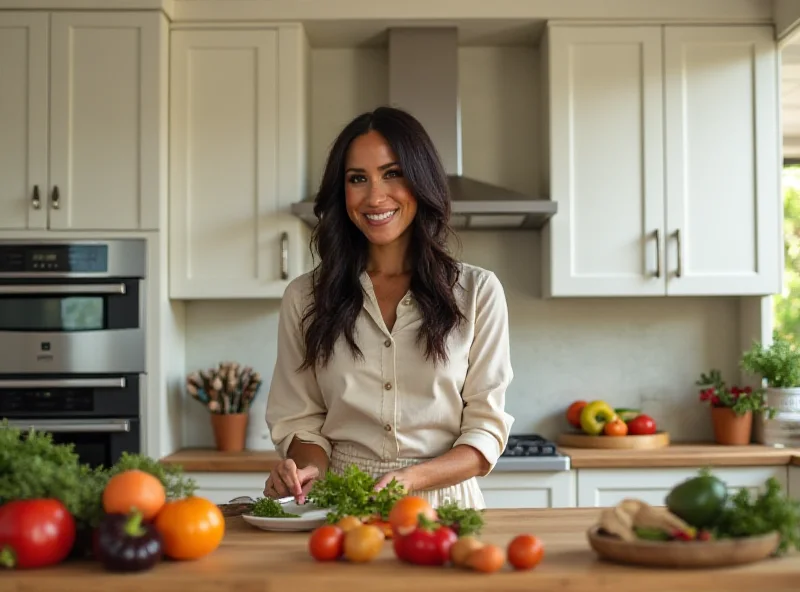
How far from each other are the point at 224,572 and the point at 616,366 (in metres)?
2.85

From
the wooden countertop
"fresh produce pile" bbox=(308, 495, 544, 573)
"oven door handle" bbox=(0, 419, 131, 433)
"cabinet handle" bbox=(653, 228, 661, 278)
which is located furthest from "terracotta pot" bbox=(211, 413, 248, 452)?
"fresh produce pile" bbox=(308, 495, 544, 573)

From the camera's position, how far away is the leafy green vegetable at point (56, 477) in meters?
1.43

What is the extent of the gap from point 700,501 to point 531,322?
2.64m

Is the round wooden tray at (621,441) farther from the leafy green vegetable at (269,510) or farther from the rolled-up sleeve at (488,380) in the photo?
the leafy green vegetable at (269,510)

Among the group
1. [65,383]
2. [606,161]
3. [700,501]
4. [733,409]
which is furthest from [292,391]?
[733,409]

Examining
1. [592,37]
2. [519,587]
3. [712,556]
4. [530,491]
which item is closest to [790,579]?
[712,556]

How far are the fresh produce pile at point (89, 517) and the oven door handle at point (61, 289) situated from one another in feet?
6.69

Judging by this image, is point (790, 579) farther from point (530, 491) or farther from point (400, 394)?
point (530, 491)

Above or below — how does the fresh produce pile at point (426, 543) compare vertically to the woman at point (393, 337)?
below

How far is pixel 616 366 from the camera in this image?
13.2 ft

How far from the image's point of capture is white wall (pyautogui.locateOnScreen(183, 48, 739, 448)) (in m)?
4.02

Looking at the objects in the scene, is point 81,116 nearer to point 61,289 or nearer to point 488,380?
point 61,289

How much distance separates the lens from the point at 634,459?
342 cm

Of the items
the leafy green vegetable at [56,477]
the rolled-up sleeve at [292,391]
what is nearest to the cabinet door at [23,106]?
the rolled-up sleeve at [292,391]
